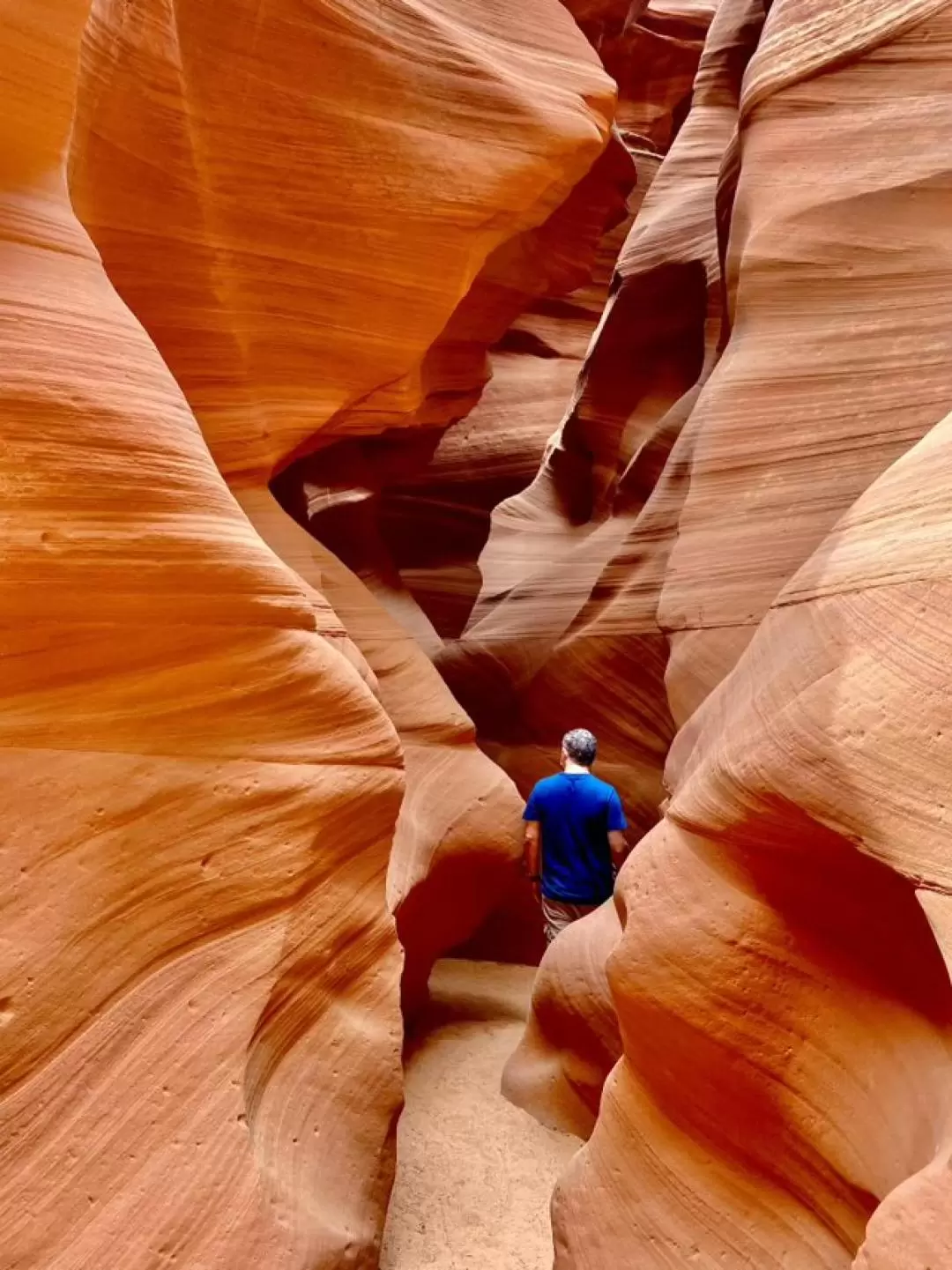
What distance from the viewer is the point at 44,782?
7.92ft

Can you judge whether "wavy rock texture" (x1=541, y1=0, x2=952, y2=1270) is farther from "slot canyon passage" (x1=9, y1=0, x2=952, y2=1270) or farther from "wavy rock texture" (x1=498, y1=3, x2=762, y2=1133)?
"wavy rock texture" (x1=498, y1=3, x2=762, y2=1133)

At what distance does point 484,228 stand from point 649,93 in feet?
22.6

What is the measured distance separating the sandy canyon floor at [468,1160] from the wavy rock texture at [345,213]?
0.46 meters

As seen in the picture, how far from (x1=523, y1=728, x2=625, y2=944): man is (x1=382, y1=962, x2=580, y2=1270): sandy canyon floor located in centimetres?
76

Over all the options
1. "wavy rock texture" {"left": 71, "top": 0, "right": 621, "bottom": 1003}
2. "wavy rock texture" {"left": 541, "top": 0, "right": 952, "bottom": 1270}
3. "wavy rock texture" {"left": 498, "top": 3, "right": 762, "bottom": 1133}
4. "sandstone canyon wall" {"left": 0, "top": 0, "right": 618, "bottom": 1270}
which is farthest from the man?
"wavy rock texture" {"left": 498, "top": 3, "right": 762, "bottom": 1133}

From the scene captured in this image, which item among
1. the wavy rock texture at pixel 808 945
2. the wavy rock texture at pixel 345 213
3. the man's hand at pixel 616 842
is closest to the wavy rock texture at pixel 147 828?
the wavy rock texture at pixel 808 945

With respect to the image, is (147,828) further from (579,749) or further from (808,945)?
(579,749)

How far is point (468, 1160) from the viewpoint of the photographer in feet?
13.0

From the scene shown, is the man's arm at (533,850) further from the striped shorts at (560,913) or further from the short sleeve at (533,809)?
the striped shorts at (560,913)

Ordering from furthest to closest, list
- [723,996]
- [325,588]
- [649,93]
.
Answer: [649,93] < [325,588] < [723,996]

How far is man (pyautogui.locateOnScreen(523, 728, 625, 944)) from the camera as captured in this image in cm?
485

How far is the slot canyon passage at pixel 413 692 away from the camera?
7.57ft

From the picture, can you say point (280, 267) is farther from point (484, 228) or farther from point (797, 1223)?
point (797, 1223)

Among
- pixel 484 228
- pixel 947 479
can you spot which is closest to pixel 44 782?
pixel 947 479
